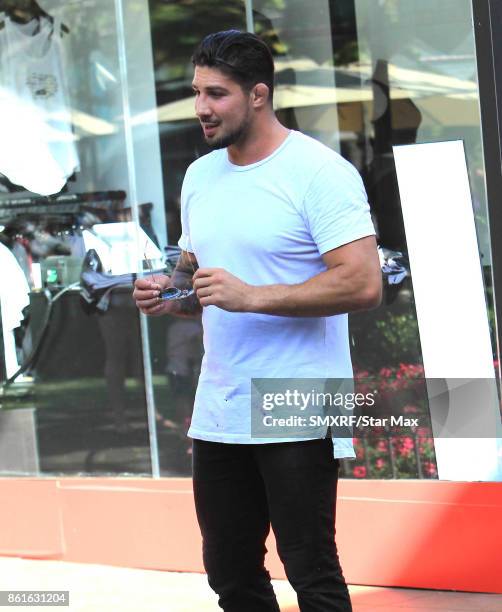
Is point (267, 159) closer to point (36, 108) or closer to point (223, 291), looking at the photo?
point (223, 291)

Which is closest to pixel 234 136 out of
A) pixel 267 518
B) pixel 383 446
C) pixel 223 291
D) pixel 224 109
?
pixel 224 109

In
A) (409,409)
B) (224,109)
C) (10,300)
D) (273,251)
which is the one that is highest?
(224,109)

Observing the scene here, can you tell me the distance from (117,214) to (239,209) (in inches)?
105

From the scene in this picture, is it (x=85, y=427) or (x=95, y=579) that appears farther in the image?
(x=85, y=427)

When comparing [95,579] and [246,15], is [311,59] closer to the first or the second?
[246,15]

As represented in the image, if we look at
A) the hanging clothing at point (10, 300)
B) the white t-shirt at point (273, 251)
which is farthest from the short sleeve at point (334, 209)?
the hanging clothing at point (10, 300)

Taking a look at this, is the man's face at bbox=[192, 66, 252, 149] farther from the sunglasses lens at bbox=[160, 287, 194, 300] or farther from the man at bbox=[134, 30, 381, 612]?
the sunglasses lens at bbox=[160, 287, 194, 300]

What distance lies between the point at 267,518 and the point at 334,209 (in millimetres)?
921

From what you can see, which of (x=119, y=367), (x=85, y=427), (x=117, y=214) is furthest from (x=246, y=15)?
(x=85, y=427)

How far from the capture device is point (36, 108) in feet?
19.6

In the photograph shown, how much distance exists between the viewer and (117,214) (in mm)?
5781

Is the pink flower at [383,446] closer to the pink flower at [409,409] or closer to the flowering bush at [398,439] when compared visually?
the flowering bush at [398,439]

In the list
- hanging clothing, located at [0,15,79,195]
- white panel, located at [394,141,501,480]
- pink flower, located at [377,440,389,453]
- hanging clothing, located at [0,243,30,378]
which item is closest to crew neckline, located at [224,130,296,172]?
white panel, located at [394,141,501,480]

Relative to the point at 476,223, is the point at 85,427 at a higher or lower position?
lower
